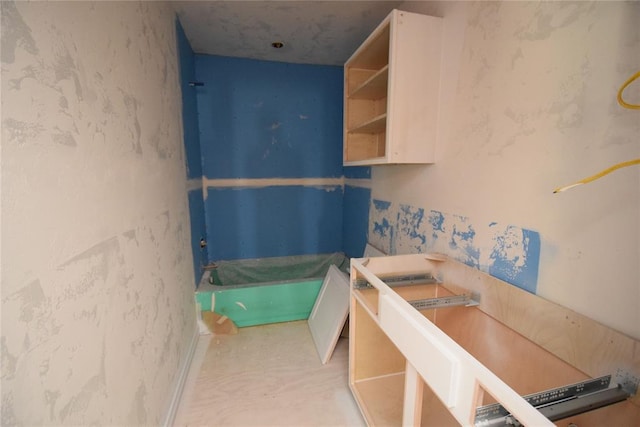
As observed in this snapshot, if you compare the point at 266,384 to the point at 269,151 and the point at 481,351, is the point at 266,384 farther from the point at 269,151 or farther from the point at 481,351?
the point at 269,151

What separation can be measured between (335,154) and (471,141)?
1761 mm

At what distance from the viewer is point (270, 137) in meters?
2.68

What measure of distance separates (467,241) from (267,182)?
200 centimetres

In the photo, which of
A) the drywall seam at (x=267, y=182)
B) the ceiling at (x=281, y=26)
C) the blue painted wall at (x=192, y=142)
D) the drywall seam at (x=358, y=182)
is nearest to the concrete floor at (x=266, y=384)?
the blue painted wall at (x=192, y=142)

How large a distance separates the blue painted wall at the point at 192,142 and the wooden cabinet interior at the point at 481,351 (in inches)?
55.8

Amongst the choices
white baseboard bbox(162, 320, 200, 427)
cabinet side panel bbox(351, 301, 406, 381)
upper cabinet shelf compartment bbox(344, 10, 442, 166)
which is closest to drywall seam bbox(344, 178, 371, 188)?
upper cabinet shelf compartment bbox(344, 10, 442, 166)

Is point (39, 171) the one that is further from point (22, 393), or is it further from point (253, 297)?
point (253, 297)

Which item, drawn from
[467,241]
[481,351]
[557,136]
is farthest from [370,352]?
[557,136]

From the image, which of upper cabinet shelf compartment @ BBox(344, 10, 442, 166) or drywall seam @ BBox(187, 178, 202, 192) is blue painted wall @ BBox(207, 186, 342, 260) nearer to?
drywall seam @ BBox(187, 178, 202, 192)

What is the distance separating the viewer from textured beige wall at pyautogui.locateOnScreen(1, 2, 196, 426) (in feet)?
1.82

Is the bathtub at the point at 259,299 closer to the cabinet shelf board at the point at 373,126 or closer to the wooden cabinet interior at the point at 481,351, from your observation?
the wooden cabinet interior at the point at 481,351

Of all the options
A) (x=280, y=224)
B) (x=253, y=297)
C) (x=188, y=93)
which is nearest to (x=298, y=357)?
(x=253, y=297)

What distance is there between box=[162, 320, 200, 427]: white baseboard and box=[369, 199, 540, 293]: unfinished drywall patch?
4.94ft

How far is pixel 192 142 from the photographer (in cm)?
219
